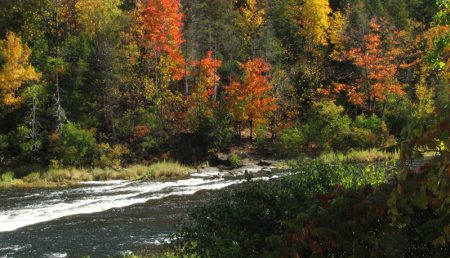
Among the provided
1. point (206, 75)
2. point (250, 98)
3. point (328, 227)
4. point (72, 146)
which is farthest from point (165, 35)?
point (328, 227)

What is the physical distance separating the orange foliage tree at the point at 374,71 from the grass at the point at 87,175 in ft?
58.1

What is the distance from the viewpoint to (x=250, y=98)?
41.7 m

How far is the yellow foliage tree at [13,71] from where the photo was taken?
3750 centimetres

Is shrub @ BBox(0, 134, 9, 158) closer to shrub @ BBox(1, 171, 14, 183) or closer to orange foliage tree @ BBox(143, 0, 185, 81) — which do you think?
shrub @ BBox(1, 171, 14, 183)

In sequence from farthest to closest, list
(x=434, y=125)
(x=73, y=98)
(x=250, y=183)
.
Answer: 1. (x=73, y=98)
2. (x=250, y=183)
3. (x=434, y=125)

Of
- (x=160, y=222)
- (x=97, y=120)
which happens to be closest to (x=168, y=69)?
(x=97, y=120)

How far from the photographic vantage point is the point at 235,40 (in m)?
48.5

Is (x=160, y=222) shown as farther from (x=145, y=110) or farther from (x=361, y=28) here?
(x=361, y=28)

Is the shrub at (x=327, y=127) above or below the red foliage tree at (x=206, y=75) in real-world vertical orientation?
below

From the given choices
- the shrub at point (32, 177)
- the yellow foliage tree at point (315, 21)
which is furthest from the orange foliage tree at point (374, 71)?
the shrub at point (32, 177)

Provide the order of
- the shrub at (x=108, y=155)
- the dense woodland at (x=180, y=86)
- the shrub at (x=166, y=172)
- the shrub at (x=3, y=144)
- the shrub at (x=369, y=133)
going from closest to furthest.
A: the shrub at (x=166, y=172) → the shrub at (x=108, y=155) → the shrub at (x=3, y=144) → the dense woodland at (x=180, y=86) → the shrub at (x=369, y=133)

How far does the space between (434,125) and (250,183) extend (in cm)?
543

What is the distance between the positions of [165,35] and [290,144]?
1501cm

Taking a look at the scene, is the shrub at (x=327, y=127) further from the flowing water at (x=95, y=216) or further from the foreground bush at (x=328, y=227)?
the foreground bush at (x=328, y=227)
